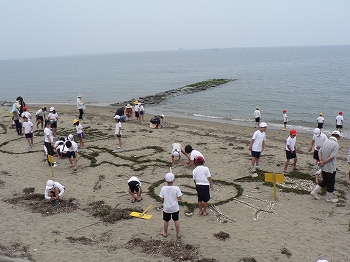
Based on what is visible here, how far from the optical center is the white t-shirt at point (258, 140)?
12023mm

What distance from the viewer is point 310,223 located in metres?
8.91

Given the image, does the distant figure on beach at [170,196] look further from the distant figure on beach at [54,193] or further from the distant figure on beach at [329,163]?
the distant figure on beach at [329,163]

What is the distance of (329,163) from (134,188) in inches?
244

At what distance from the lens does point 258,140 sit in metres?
12.1

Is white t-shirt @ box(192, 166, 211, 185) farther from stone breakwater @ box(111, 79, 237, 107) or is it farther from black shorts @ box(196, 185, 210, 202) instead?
stone breakwater @ box(111, 79, 237, 107)

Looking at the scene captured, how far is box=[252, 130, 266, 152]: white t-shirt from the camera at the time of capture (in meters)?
12.0

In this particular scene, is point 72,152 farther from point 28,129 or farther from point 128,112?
point 128,112

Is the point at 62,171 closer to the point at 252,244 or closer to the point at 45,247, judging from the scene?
the point at 45,247

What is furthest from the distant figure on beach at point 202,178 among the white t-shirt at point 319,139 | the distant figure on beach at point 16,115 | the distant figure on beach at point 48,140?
the distant figure on beach at point 16,115

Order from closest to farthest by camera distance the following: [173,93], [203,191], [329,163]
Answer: [203,191], [329,163], [173,93]

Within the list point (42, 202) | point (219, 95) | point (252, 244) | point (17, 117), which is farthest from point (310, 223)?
point (219, 95)

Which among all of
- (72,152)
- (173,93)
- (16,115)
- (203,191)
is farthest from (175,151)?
(173,93)

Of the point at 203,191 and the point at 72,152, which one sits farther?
the point at 72,152

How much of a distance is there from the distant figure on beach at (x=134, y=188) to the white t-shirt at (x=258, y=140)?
4.78 m
